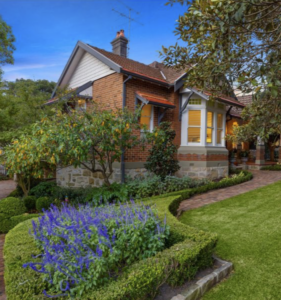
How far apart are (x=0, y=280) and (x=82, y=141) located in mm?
3847

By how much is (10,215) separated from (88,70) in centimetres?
756

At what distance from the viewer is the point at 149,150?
9211 mm

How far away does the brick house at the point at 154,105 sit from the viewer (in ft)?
30.3

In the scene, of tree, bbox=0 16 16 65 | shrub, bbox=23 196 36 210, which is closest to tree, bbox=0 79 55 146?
tree, bbox=0 16 16 65

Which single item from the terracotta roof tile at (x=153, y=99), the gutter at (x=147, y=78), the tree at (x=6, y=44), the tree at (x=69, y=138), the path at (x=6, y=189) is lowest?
the path at (x=6, y=189)

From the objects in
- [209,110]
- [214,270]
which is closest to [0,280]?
[214,270]

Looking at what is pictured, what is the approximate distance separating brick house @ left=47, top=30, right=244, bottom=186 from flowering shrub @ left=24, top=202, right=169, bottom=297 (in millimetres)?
5562

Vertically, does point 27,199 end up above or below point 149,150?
below

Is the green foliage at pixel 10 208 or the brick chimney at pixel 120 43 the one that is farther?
the brick chimney at pixel 120 43

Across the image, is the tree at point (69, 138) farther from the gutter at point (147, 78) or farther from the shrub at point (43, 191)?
the shrub at point (43, 191)

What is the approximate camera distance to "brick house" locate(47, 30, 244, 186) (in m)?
9.23

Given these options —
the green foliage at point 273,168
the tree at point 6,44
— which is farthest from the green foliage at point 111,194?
the green foliage at point 273,168

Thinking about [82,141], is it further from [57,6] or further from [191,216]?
[57,6]

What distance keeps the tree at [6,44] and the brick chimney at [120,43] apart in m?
5.30
